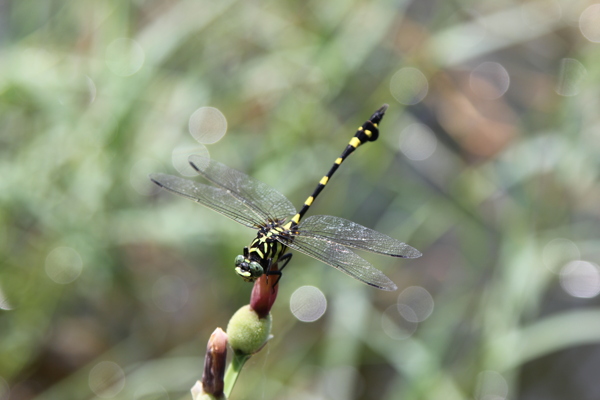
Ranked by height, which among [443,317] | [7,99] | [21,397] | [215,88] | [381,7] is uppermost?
[381,7]

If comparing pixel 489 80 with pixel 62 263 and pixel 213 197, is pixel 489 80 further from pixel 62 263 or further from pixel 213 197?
pixel 62 263

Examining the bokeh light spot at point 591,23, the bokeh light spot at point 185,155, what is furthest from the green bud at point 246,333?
the bokeh light spot at point 591,23

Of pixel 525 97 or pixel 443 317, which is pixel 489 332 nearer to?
pixel 443 317

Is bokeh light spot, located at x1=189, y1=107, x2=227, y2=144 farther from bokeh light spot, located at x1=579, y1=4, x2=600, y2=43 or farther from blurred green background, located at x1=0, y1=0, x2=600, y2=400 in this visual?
bokeh light spot, located at x1=579, y1=4, x2=600, y2=43

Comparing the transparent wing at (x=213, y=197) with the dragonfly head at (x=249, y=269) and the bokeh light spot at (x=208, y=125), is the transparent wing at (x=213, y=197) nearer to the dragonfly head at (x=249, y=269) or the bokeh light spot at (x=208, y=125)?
the dragonfly head at (x=249, y=269)

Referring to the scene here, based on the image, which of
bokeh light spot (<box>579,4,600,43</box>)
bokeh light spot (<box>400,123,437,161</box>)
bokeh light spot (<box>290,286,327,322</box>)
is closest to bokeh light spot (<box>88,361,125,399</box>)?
bokeh light spot (<box>290,286,327,322</box>)

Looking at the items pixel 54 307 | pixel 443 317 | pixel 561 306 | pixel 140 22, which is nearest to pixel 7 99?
pixel 54 307

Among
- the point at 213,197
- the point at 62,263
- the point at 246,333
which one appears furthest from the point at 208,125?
the point at 246,333
